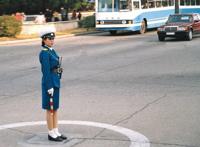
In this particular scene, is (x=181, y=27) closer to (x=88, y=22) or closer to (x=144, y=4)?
(x=144, y=4)

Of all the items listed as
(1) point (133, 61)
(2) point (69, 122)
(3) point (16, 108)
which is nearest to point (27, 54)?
(1) point (133, 61)

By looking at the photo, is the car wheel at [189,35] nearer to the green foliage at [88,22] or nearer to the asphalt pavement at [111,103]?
the asphalt pavement at [111,103]

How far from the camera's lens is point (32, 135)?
816 centimetres

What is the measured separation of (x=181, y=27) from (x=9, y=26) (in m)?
11.3

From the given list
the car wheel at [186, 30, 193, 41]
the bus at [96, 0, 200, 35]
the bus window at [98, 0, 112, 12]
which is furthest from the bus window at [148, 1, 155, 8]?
the car wheel at [186, 30, 193, 41]

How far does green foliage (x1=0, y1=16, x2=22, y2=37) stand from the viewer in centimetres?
3309

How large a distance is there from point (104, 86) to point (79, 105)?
2.62m

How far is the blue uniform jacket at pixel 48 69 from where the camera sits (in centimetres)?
767

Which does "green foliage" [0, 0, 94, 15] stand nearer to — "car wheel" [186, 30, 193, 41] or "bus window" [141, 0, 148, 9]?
"bus window" [141, 0, 148, 9]

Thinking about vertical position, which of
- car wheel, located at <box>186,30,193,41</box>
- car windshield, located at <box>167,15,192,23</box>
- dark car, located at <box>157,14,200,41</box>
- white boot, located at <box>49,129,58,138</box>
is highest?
car windshield, located at <box>167,15,192,23</box>

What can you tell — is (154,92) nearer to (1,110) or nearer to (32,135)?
(1,110)

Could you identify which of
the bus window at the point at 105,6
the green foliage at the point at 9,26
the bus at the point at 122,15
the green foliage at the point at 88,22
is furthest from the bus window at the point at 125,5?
the green foliage at the point at 88,22

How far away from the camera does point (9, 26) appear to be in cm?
3341

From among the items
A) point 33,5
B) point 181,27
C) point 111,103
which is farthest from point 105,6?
point 111,103
